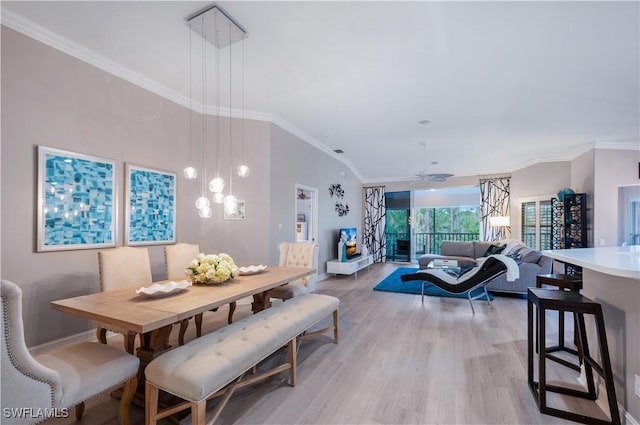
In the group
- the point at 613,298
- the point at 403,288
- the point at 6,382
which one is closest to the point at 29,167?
the point at 6,382

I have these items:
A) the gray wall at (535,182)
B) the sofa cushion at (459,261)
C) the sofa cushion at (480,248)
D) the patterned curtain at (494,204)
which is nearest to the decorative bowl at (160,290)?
the sofa cushion at (459,261)

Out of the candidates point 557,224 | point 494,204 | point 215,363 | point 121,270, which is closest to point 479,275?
point 215,363

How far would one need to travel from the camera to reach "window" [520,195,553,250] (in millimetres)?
6844

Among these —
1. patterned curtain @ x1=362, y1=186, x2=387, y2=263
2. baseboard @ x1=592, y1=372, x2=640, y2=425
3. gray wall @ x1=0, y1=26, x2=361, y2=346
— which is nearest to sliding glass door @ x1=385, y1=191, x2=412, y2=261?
patterned curtain @ x1=362, y1=186, x2=387, y2=263

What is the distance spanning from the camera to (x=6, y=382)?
120 centimetres

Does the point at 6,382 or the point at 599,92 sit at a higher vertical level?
the point at 599,92

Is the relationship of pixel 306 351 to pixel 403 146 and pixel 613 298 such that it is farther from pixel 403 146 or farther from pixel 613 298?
pixel 403 146

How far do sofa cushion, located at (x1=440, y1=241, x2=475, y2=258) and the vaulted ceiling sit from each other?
3.04m

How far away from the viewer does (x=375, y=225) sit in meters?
9.16

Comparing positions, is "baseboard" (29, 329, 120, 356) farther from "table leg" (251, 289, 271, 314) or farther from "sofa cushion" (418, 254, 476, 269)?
"sofa cushion" (418, 254, 476, 269)

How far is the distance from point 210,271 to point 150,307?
644 mm

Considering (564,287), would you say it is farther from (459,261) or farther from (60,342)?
(60,342)

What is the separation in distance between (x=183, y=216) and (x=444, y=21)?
3.83 meters

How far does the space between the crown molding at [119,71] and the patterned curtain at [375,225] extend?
429cm
